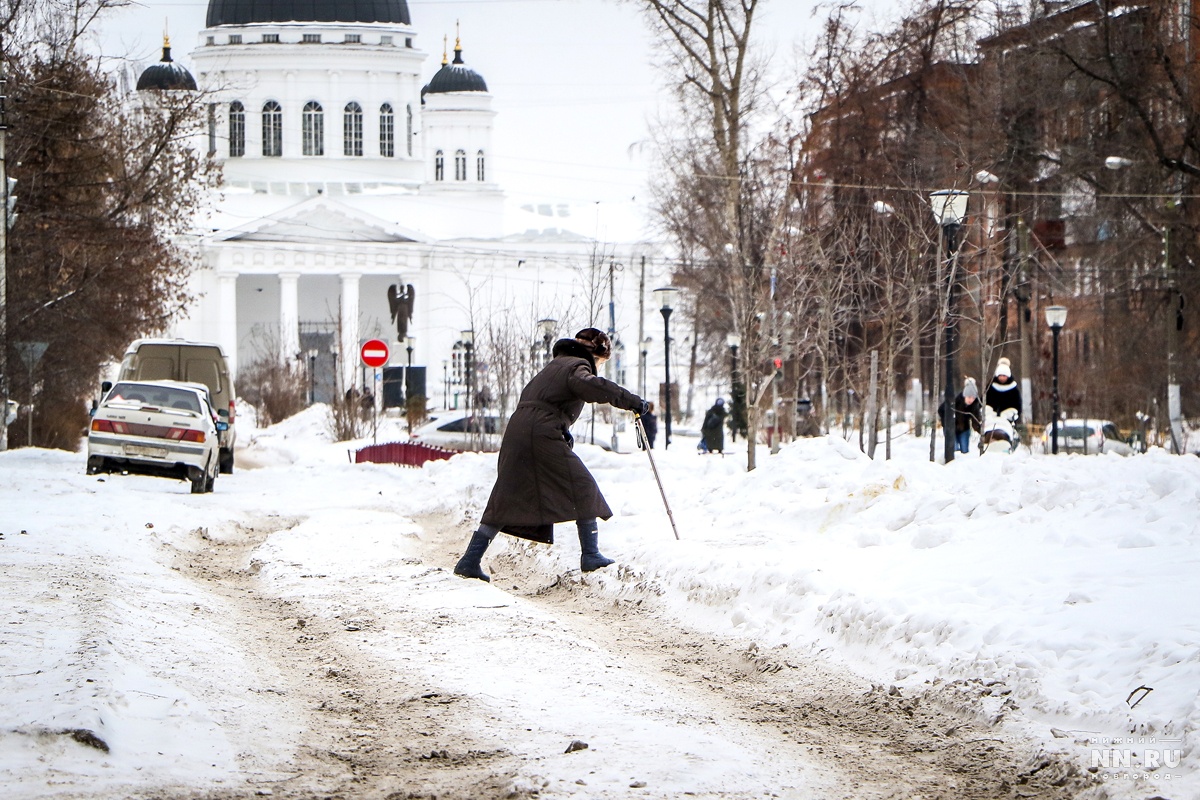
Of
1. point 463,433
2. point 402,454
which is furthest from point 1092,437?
point 402,454

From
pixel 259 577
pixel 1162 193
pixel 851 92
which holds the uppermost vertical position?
pixel 851 92

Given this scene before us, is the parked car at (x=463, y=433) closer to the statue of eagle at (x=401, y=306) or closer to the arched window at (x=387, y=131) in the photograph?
the statue of eagle at (x=401, y=306)

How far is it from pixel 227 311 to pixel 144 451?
73.1 m

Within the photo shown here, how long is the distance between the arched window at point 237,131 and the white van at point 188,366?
235 feet

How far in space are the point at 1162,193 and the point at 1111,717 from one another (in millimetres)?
27962

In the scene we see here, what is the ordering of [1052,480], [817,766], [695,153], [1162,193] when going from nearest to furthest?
[817,766], [1052,480], [1162,193], [695,153]

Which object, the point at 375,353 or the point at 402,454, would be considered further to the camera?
the point at 402,454

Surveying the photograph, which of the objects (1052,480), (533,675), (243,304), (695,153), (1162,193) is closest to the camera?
(533,675)

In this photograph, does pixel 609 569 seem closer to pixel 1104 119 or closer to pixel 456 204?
pixel 1104 119

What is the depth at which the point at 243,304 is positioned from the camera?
99688mm

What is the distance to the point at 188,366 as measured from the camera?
28.9m

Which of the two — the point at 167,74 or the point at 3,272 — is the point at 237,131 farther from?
the point at 3,272

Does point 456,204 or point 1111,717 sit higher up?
point 456,204

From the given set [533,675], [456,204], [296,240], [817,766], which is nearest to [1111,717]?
[817,766]
